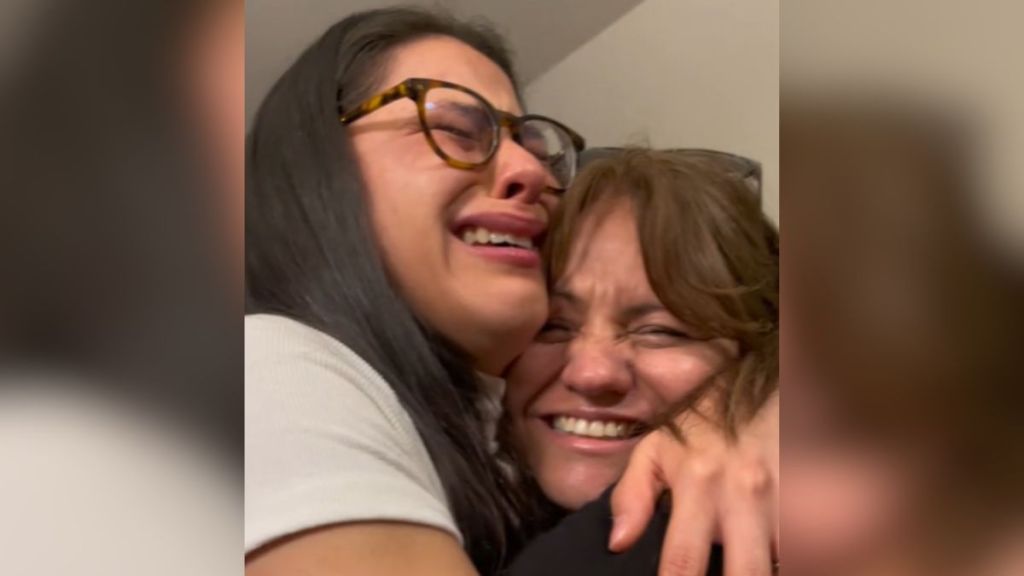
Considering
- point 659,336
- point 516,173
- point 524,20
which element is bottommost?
point 659,336

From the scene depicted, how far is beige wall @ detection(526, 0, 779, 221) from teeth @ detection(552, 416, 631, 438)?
180 mm

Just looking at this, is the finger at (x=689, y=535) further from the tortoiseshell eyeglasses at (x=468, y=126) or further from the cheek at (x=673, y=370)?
the tortoiseshell eyeglasses at (x=468, y=126)

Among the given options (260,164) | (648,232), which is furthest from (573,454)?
(260,164)

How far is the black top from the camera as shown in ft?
1.83

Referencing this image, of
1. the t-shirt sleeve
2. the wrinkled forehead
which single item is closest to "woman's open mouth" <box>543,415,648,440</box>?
the t-shirt sleeve

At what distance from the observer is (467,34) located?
61 centimetres

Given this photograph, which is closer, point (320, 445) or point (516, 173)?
point (320, 445)

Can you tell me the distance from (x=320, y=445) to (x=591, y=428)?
0.19 m

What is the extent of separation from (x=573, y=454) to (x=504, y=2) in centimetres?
31

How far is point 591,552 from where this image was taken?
561 mm

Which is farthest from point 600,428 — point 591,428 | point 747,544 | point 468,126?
point 468,126

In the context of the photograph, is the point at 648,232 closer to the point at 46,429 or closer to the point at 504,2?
the point at 504,2

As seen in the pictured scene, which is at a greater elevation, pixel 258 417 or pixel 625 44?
pixel 625 44

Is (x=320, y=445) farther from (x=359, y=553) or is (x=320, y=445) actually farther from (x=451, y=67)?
(x=451, y=67)
